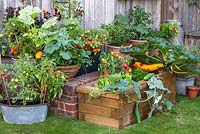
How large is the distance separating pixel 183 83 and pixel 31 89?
246 centimetres

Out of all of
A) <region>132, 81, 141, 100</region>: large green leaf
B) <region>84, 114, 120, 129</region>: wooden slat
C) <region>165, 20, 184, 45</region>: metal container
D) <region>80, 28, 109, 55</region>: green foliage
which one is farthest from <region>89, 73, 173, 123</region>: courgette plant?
<region>165, 20, 184, 45</region>: metal container

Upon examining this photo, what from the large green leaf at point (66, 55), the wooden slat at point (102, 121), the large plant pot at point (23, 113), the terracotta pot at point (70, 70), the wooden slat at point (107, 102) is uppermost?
the large green leaf at point (66, 55)

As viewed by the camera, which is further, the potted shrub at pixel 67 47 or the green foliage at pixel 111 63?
the green foliage at pixel 111 63

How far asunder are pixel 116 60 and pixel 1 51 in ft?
4.84

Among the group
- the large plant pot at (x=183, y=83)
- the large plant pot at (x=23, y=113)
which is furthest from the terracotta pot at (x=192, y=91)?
the large plant pot at (x=23, y=113)

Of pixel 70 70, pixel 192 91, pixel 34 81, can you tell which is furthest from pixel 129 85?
pixel 192 91

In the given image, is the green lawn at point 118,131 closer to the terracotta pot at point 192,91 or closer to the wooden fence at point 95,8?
the terracotta pot at point 192,91

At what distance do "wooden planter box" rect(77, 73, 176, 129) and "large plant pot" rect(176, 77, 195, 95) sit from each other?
4.51 feet

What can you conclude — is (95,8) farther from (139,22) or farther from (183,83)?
(183,83)

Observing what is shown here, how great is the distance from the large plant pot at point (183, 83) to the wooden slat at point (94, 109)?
1873 mm

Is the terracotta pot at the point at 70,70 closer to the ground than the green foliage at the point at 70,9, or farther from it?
closer to the ground

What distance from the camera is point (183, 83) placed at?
5480 millimetres

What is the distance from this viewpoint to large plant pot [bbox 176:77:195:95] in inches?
215

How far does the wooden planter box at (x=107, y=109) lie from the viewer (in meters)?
3.87
